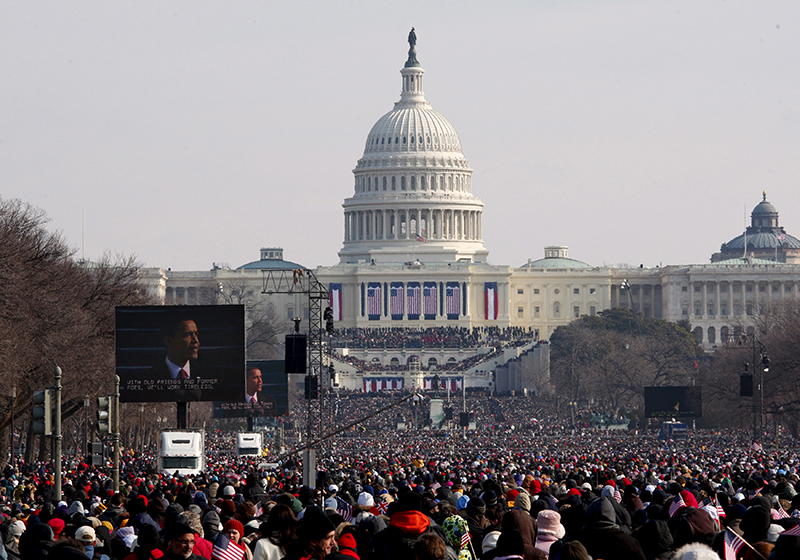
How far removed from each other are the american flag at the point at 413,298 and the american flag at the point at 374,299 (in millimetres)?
3329

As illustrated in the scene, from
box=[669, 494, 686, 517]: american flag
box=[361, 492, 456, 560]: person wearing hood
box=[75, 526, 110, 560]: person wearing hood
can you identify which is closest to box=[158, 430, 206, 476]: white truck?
box=[669, 494, 686, 517]: american flag

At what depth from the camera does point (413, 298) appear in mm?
198375

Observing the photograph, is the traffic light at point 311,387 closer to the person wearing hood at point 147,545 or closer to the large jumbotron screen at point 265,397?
the large jumbotron screen at point 265,397

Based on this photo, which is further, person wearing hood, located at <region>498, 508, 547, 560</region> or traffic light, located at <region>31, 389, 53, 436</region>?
traffic light, located at <region>31, 389, 53, 436</region>

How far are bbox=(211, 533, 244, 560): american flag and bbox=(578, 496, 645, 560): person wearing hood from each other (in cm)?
292

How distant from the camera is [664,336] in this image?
16125cm

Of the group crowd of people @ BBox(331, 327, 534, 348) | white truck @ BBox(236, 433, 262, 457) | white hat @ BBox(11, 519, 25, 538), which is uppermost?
crowd of people @ BBox(331, 327, 534, 348)

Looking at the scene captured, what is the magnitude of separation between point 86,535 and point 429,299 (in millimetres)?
181968

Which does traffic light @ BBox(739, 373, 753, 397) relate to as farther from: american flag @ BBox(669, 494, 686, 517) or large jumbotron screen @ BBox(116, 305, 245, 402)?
american flag @ BBox(669, 494, 686, 517)

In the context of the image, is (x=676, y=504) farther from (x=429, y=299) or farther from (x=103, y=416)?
(x=429, y=299)

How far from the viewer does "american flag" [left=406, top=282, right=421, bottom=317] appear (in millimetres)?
198000

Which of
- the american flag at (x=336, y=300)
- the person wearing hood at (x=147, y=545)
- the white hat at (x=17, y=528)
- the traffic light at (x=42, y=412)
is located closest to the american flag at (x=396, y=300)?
the american flag at (x=336, y=300)

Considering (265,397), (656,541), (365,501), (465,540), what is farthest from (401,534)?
(265,397)

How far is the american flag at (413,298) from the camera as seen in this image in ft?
650
